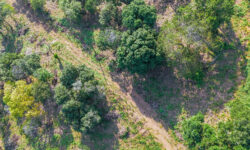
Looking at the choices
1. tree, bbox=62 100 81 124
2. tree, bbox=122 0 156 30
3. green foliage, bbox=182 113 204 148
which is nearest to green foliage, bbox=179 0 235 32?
tree, bbox=122 0 156 30

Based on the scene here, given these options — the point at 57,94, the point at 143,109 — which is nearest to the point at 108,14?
the point at 57,94

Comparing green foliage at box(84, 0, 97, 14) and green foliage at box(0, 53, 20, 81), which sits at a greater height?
green foliage at box(84, 0, 97, 14)

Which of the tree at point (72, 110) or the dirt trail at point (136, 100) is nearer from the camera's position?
the tree at point (72, 110)

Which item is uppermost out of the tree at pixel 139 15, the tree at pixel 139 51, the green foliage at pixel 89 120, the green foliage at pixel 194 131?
the tree at pixel 139 15

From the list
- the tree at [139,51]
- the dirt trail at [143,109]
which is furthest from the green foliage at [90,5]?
the tree at [139,51]

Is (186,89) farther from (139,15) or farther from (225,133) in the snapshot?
(139,15)

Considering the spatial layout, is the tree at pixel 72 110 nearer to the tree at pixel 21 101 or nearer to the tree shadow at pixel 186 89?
the tree at pixel 21 101

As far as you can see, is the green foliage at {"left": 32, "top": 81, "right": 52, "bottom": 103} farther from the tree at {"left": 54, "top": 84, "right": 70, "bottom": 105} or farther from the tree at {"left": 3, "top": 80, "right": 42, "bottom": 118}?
the tree at {"left": 54, "top": 84, "right": 70, "bottom": 105}
